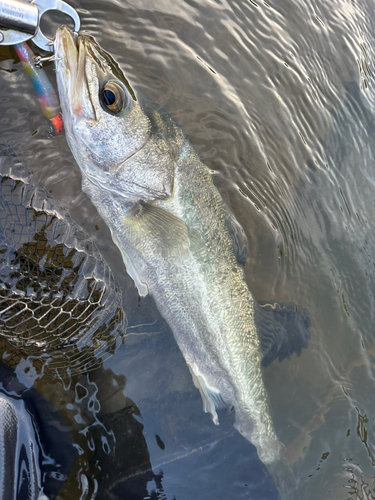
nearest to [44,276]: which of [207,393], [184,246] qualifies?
[184,246]

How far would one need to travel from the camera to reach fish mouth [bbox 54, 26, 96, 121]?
208 cm

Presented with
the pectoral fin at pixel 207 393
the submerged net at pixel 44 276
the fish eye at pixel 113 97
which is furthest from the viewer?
the pectoral fin at pixel 207 393

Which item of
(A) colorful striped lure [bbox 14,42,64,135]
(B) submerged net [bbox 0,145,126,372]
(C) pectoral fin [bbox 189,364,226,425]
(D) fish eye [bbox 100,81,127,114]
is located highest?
(D) fish eye [bbox 100,81,127,114]

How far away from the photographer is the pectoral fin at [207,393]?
272 cm

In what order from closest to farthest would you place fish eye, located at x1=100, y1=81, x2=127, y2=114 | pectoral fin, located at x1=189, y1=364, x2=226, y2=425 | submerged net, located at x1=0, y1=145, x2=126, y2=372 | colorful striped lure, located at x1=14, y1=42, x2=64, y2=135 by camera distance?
submerged net, located at x1=0, y1=145, x2=126, y2=372
fish eye, located at x1=100, y1=81, x2=127, y2=114
colorful striped lure, located at x1=14, y1=42, x2=64, y2=135
pectoral fin, located at x1=189, y1=364, x2=226, y2=425

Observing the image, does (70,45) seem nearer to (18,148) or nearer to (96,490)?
(18,148)

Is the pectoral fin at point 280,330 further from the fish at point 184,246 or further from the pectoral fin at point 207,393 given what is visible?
the pectoral fin at point 207,393

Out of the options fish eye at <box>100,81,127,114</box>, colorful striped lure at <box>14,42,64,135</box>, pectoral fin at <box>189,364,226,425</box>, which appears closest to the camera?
fish eye at <box>100,81,127,114</box>

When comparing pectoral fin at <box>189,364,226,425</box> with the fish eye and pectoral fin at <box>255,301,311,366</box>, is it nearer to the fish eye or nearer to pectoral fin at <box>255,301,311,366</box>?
pectoral fin at <box>255,301,311,366</box>

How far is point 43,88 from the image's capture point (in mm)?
2412

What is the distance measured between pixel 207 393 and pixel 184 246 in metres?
1.23

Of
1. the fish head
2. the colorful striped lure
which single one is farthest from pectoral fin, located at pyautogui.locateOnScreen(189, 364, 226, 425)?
the colorful striped lure

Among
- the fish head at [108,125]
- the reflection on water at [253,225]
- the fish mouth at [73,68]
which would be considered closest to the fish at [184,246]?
the fish head at [108,125]

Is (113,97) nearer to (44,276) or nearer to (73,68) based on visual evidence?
(73,68)
